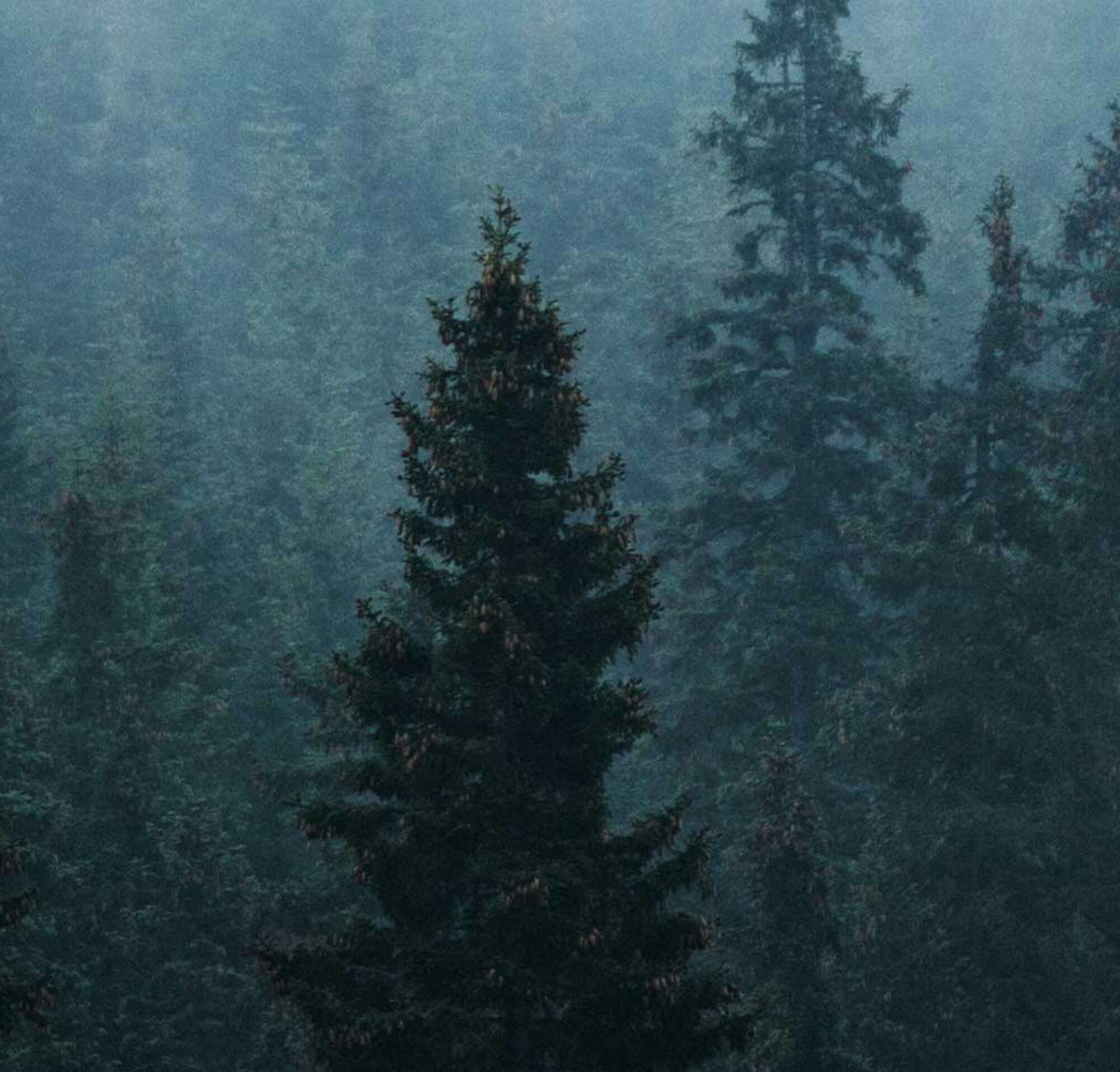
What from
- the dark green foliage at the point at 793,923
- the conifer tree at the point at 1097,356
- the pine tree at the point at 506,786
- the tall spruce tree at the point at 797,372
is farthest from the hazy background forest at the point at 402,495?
the pine tree at the point at 506,786

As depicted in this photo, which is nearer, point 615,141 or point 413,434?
point 413,434

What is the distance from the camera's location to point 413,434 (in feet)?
37.6

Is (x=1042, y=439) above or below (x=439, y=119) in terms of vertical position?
below

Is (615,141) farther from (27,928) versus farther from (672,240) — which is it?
(27,928)

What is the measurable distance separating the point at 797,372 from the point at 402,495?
25.6m

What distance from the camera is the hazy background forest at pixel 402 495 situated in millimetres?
20297

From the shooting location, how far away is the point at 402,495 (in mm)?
48719

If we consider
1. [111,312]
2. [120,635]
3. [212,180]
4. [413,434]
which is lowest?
[413,434]

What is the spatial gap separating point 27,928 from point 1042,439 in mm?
18715

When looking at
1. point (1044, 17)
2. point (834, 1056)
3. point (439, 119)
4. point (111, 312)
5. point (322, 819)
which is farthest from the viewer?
point (1044, 17)

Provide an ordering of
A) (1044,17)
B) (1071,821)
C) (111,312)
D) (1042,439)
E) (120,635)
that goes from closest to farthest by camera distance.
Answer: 1. (1071,821)
2. (1042,439)
3. (120,635)
4. (111,312)
5. (1044,17)

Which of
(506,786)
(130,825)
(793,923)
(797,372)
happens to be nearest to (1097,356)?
(797,372)

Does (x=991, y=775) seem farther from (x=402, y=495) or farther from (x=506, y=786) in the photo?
(x=402, y=495)

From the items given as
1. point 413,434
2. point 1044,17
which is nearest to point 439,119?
point 1044,17
